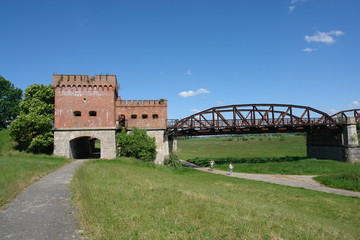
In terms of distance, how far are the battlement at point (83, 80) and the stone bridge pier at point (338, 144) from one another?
30801mm

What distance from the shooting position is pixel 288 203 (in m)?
11.9

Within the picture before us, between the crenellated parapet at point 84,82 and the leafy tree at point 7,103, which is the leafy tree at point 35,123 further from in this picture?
the leafy tree at point 7,103

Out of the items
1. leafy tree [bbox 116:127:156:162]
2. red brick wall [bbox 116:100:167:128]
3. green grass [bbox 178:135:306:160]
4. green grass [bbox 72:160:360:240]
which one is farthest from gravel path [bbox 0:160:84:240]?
green grass [bbox 178:135:306:160]

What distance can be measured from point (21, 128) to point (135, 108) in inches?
479

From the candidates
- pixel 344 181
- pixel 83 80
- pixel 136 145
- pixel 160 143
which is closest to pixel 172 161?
pixel 160 143

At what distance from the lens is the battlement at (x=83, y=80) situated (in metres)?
26.0

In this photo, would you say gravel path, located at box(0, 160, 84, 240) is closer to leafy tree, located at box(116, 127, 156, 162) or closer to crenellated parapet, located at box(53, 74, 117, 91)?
leafy tree, located at box(116, 127, 156, 162)

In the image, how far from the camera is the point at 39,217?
646 cm

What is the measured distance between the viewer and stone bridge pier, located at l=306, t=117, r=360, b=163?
97.1 feet

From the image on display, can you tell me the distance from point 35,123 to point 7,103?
1545cm

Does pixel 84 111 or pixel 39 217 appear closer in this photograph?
pixel 39 217

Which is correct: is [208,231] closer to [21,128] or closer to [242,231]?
[242,231]

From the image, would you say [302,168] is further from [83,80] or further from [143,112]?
[83,80]

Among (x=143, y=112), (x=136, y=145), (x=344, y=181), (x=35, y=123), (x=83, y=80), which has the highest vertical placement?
(x=83, y=80)
